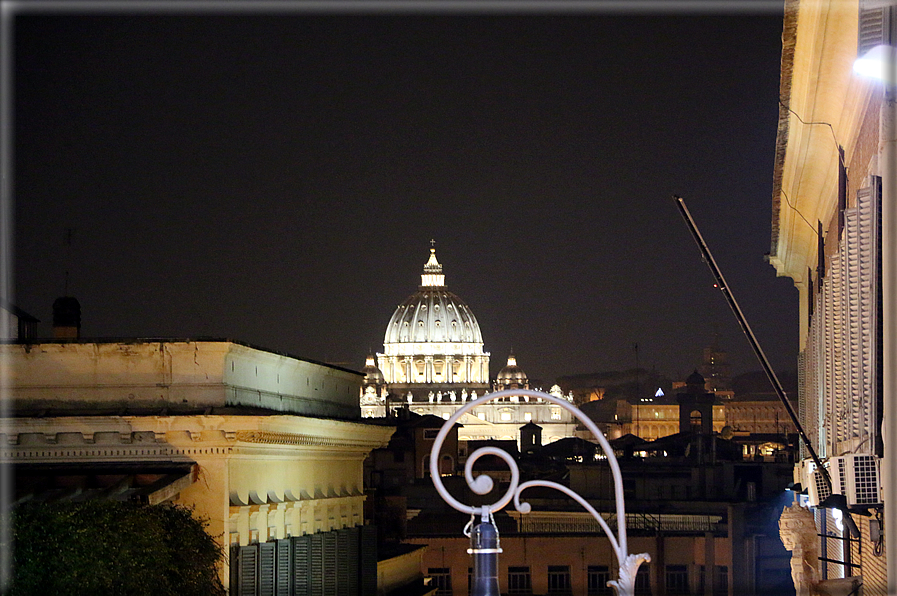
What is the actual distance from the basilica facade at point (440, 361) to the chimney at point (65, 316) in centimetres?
12357

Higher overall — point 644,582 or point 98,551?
point 98,551

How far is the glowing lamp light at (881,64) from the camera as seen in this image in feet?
14.8

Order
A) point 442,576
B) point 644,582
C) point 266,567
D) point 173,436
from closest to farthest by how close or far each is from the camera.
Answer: point 173,436, point 266,567, point 442,576, point 644,582

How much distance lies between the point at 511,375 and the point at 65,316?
13024cm

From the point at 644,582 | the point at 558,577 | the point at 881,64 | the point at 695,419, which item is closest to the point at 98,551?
the point at 881,64

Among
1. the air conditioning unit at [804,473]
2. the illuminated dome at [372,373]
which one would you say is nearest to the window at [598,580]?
the air conditioning unit at [804,473]

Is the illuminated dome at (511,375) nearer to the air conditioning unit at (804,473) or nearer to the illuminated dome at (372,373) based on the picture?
the illuminated dome at (372,373)

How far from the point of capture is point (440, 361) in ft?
514

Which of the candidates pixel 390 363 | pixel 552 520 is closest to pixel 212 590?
pixel 552 520

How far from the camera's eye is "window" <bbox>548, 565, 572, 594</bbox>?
38688 mm

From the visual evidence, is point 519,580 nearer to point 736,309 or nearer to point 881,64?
point 736,309

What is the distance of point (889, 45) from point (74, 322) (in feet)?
63.0

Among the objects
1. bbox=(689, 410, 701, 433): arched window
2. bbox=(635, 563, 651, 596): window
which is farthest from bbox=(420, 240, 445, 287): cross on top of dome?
bbox=(635, 563, 651, 596): window

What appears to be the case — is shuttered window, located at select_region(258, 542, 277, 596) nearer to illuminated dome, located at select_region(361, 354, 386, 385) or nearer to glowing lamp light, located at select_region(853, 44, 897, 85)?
glowing lamp light, located at select_region(853, 44, 897, 85)
